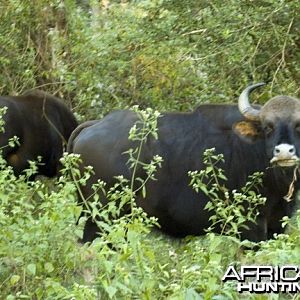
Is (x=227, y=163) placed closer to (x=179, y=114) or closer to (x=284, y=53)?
(x=179, y=114)

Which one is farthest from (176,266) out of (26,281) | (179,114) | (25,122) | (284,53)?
(25,122)

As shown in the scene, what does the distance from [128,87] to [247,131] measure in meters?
2.39

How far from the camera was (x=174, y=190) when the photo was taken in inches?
298

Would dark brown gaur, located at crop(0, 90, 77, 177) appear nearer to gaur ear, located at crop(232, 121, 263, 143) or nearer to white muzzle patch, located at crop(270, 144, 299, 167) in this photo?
gaur ear, located at crop(232, 121, 263, 143)

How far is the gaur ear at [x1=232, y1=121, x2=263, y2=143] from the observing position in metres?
7.40

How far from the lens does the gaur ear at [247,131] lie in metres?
7.40

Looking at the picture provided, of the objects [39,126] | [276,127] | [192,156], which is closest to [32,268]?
[276,127]

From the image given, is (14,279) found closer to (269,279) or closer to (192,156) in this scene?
(269,279)

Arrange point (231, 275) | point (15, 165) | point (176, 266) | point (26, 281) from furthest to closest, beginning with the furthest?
point (15, 165) < point (176, 266) < point (26, 281) < point (231, 275)

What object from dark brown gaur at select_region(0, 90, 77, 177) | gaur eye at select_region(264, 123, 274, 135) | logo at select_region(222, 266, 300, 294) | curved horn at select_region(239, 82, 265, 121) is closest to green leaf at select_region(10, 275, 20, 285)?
logo at select_region(222, 266, 300, 294)

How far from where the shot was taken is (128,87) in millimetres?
9594

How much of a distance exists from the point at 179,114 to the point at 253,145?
679mm

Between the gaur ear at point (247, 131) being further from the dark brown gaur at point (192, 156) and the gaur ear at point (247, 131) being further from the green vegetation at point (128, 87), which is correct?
the green vegetation at point (128, 87)

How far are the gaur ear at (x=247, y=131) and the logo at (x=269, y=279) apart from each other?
8.02 feet
